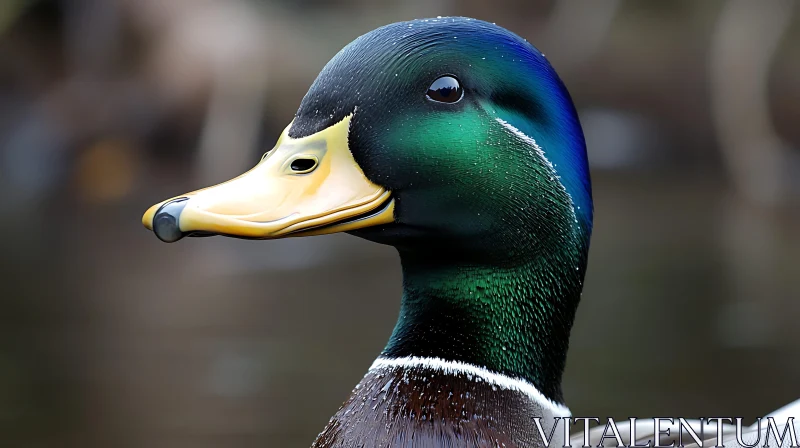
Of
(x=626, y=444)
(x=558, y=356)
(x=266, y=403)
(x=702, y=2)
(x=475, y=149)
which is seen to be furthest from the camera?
(x=702, y=2)

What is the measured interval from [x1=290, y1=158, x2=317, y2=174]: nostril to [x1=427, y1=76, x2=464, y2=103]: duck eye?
0.24 metres

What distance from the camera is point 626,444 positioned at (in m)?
2.52

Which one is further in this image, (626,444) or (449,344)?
(626,444)

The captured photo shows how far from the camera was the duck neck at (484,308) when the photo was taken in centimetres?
210

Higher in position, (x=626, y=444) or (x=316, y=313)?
(x=626, y=444)

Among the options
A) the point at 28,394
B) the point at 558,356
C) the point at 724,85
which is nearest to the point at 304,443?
the point at 28,394

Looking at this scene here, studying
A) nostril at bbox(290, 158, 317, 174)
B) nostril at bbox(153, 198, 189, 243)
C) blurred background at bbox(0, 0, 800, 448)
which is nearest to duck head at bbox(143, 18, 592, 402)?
nostril at bbox(290, 158, 317, 174)

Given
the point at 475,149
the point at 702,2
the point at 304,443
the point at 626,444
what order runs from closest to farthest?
1. the point at 475,149
2. the point at 626,444
3. the point at 304,443
4. the point at 702,2

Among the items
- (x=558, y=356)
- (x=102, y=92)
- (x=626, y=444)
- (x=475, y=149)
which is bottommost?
(x=102, y=92)

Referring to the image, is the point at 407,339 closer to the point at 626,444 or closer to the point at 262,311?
the point at 626,444

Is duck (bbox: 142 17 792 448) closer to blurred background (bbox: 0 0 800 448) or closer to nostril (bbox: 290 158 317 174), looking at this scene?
nostril (bbox: 290 158 317 174)

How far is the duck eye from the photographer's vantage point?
2.04 m

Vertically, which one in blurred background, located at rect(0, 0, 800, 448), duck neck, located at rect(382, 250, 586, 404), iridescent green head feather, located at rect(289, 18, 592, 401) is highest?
iridescent green head feather, located at rect(289, 18, 592, 401)

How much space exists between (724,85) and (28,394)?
9780 mm
